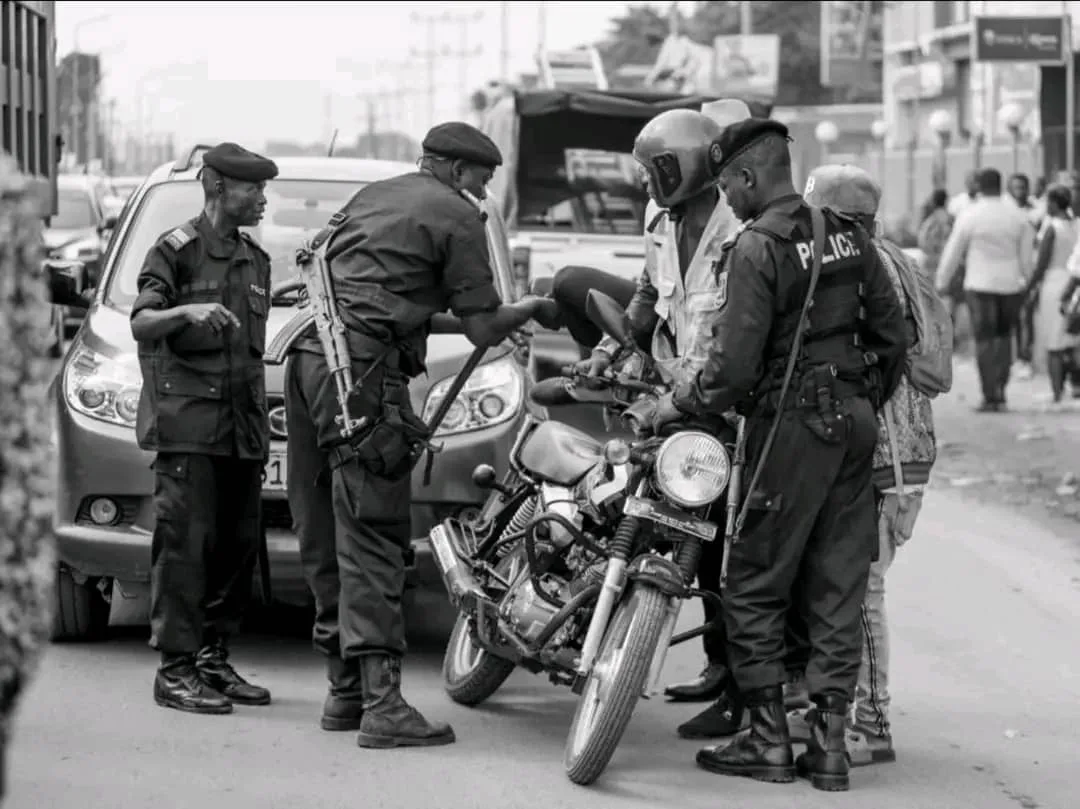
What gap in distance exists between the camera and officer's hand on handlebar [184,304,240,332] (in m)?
6.53

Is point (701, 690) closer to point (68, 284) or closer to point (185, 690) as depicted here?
point (185, 690)

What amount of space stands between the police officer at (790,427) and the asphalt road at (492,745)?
26 cm

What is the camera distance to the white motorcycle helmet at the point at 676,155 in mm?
6508

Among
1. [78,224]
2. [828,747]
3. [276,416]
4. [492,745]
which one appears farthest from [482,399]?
[78,224]

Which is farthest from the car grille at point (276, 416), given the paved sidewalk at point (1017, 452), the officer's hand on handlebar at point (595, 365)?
the paved sidewalk at point (1017, 452)

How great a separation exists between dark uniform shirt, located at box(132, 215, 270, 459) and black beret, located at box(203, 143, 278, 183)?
0.68 feet

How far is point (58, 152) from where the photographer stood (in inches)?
518

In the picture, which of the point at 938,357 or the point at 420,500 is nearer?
the point at 938,357

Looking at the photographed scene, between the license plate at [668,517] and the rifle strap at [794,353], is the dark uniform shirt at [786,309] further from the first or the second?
the license plate at [668,517]

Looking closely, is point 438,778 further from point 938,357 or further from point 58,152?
point 58,152

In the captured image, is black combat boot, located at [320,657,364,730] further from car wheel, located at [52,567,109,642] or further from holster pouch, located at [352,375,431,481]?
car wheel, located at [52,567,109,642]

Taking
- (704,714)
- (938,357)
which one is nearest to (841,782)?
(704,714)

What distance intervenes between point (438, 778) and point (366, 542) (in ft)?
2.60

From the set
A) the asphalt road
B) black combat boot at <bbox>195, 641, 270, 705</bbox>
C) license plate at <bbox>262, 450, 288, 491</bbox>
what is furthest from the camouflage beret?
black combat boot at <bbox>195, 641, 270, 705</bbox>
